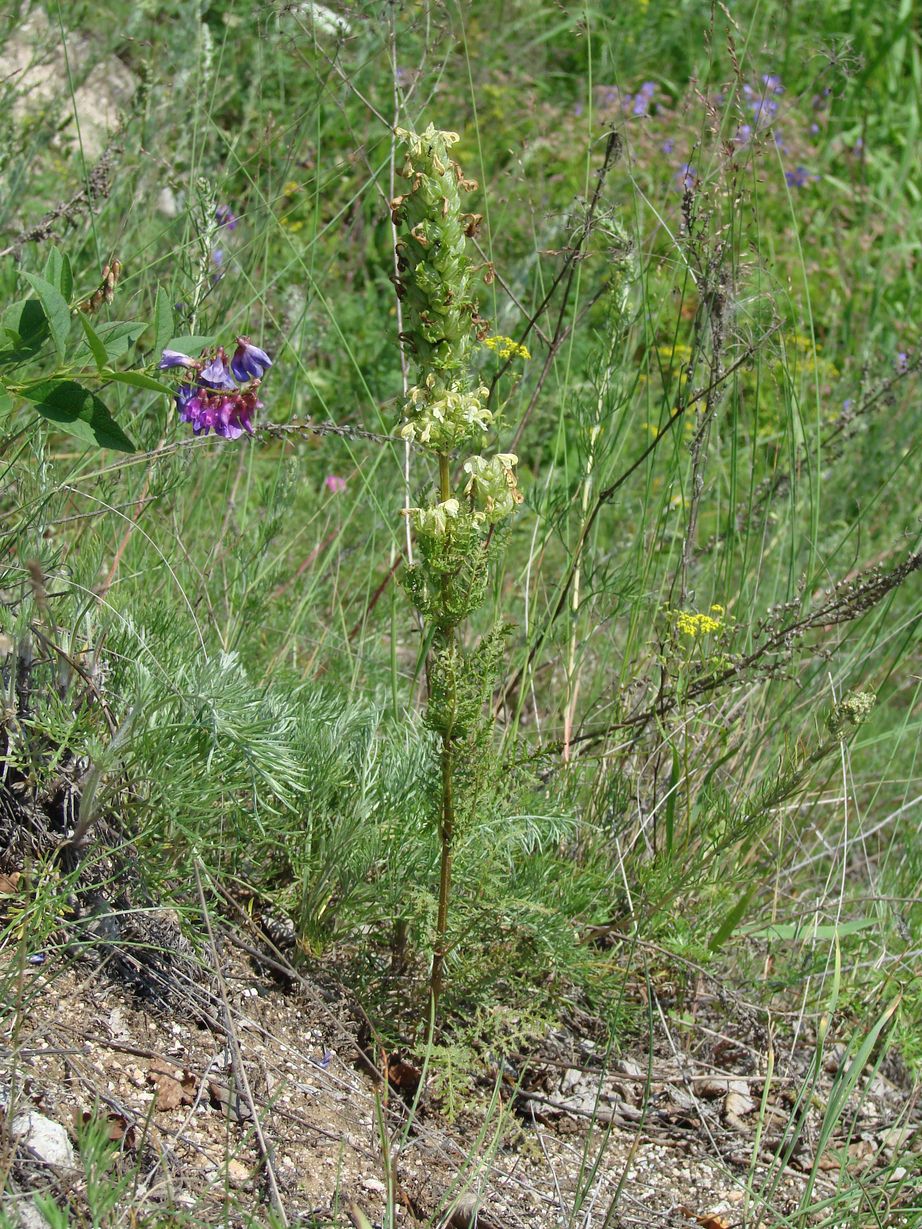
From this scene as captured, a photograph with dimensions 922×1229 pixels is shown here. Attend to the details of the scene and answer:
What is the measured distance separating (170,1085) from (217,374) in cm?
113

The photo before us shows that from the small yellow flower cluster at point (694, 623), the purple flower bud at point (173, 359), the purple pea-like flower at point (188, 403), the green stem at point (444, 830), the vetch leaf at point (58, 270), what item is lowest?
the green stem at point (444, 830)

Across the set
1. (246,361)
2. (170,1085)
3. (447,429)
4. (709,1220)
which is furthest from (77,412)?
(709,1220)

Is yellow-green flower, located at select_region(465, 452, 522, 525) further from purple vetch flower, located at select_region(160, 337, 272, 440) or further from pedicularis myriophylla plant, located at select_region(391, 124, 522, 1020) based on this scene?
purple vetch flower, located at select_region(160, 337, 272, 440)

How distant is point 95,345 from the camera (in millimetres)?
1635

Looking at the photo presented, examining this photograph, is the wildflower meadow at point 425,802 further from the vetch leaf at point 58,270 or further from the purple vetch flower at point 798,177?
the purple vetch flower at point 798,177

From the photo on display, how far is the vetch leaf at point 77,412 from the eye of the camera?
1.76 m

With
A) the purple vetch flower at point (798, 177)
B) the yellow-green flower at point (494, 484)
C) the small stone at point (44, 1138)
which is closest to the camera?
the small stone at point (44, 1138)

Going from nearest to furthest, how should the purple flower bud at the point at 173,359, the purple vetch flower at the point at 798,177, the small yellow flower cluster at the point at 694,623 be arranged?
the purple flower bud at the point at 173,359 < the small yellow flower cluster at the point at 694,623 < the purple vetch flower at the point at 798,177

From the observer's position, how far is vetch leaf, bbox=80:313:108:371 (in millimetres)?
1619

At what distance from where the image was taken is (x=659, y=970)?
2326 millimetres

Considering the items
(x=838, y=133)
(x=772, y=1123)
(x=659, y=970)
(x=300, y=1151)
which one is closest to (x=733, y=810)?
(x=659, y=970)

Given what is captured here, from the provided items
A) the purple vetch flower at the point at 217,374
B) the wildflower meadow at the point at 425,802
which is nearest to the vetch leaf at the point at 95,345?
the wildflower meadow at the point at 425,802

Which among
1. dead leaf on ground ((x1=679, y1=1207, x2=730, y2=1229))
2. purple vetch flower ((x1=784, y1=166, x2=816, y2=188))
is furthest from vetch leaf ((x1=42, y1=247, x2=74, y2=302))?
purple vetch flower ((x1=784, y1=166, x2=816, y2=188))

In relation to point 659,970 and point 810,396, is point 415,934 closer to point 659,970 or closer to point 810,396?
point 659,970
